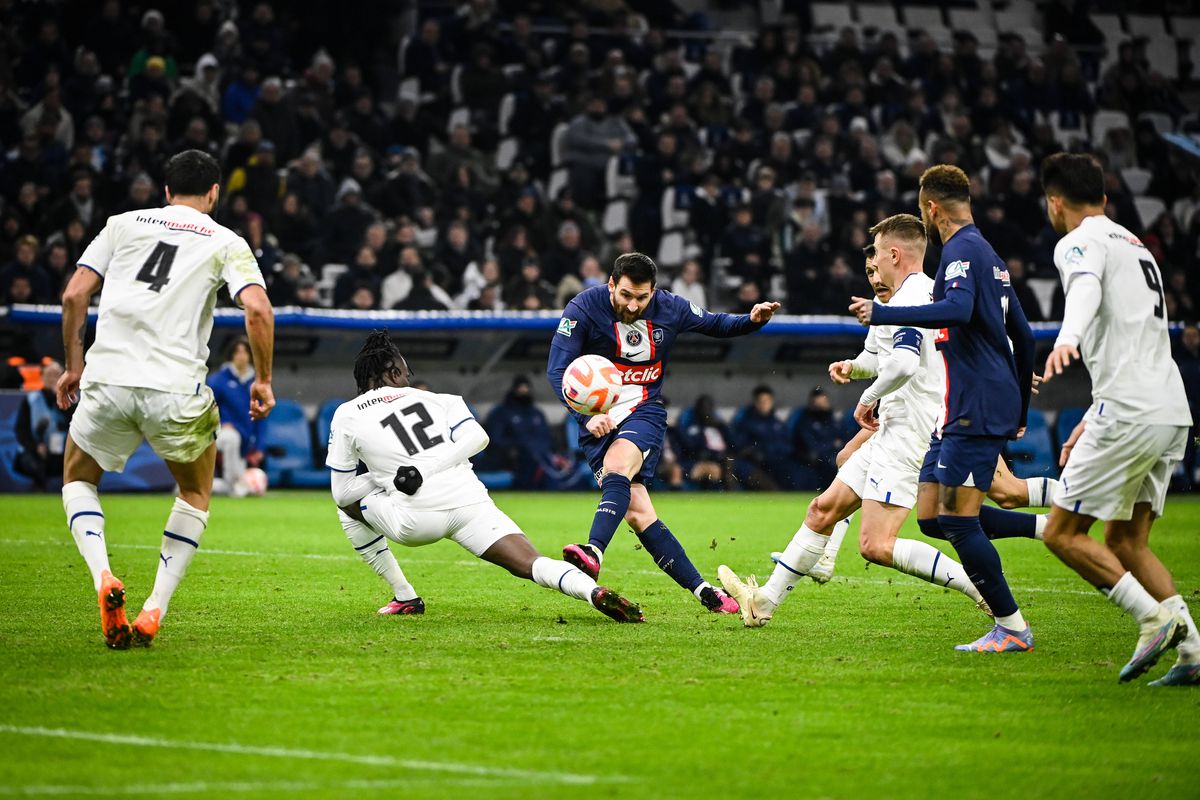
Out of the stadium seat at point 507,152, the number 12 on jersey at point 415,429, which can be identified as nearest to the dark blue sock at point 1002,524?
the number 12 on jersey at point 415,429

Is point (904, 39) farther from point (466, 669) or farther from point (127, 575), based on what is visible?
point (466, 669)

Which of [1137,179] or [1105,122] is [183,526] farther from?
[1105,122]

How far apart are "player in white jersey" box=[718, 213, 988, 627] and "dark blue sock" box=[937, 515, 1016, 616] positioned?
720mm

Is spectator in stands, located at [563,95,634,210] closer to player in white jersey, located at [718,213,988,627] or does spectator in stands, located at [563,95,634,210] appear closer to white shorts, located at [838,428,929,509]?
player in white jersey, located at [718,213,988,627]

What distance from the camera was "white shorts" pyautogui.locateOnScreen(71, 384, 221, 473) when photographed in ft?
23.3

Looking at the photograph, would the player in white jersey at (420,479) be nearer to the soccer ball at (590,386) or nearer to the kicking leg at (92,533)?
the soccer ball at (590,386)

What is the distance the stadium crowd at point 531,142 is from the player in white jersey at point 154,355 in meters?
13.0

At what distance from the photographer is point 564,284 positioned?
2191cm

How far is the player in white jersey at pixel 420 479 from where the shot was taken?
8336 mm

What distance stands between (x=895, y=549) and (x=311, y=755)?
405 cm

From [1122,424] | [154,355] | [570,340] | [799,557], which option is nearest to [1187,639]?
[1122,424]

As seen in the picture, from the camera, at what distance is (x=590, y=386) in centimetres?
886

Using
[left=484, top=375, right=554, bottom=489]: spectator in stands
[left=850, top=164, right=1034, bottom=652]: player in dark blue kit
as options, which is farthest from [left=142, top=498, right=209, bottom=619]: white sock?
[left=484, top=375, right=554, bottom=489]: spectator in stands

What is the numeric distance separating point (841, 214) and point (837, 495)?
16264 mm
